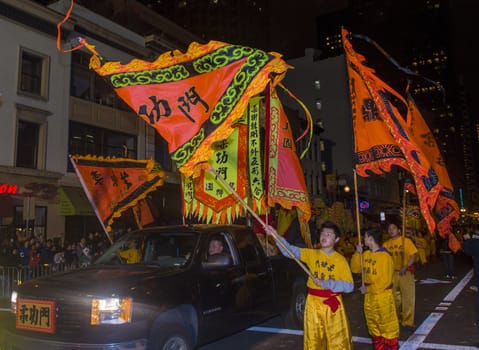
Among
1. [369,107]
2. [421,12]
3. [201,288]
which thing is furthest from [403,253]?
[421,12]

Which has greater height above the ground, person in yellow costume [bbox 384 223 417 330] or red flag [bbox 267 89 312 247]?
red flag [bbox 267 89 312 247]

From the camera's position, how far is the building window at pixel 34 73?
18.5 metres

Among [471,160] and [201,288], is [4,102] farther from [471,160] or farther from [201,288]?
[471,160]

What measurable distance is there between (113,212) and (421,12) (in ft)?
565

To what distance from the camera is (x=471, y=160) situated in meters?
192

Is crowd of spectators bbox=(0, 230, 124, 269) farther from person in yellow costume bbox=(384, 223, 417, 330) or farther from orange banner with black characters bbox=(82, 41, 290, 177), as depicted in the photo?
person in yellow costume bbox=(384, 223, 417, 330)

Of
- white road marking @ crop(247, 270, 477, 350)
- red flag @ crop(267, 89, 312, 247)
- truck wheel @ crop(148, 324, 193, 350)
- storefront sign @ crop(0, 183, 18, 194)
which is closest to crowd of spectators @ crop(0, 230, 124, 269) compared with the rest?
storefront sign @ crop(0, 183, 18, 194)

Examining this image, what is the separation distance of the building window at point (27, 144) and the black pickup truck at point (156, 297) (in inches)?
544

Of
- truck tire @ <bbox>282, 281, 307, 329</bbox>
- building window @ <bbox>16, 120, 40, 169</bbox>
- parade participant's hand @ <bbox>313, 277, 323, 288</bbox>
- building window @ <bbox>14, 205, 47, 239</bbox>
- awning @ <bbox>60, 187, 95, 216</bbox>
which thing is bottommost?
truck tire @ <bbox>282, 281, 307, 329</bbox>

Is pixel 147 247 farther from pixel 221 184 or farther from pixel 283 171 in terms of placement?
pixel 283 171

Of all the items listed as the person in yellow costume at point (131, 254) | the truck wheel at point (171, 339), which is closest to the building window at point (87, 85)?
the person in yellow costume at point (131, 254)

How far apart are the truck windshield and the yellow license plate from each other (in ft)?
4.24

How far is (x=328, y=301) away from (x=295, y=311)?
10.5ft

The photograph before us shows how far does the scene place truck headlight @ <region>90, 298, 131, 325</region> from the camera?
430 cm
